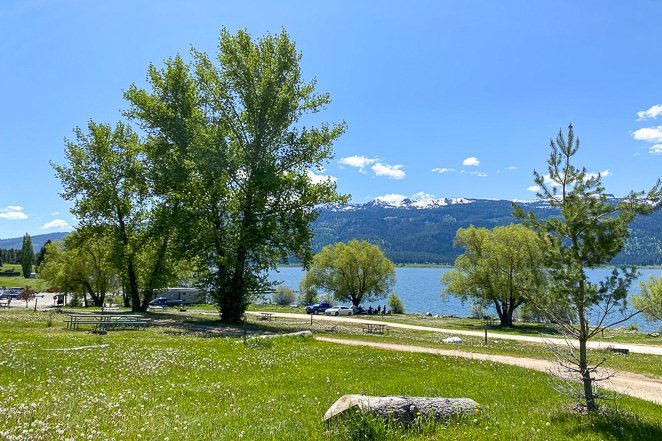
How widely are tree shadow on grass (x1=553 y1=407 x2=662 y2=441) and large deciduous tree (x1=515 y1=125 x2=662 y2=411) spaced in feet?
1.78

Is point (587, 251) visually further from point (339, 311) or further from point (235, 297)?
point (339, 311)

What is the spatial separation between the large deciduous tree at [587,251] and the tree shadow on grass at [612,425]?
54 centimetres

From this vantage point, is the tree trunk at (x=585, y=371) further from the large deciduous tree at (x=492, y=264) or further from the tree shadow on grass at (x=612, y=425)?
the large deciduous tree at (x=492, y=264)

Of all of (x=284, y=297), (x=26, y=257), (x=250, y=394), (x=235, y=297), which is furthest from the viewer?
(x=26, y=257)

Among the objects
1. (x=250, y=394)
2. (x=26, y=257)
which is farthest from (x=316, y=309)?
(x=26, y=257)

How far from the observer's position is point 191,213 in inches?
1499

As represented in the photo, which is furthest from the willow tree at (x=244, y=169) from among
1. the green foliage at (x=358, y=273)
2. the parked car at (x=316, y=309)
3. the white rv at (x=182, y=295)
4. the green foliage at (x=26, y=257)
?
the green foliage at (x=26, y=257)

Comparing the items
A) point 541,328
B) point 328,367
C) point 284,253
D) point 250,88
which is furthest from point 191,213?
point 541,328

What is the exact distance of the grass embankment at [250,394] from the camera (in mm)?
8273

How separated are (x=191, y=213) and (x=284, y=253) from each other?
8685mm

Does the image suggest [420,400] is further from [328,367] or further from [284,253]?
[284,253]

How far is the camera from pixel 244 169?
126 ft

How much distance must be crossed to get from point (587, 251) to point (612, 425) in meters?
3.69

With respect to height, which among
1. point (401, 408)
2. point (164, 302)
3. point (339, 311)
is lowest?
point (339, 311)
